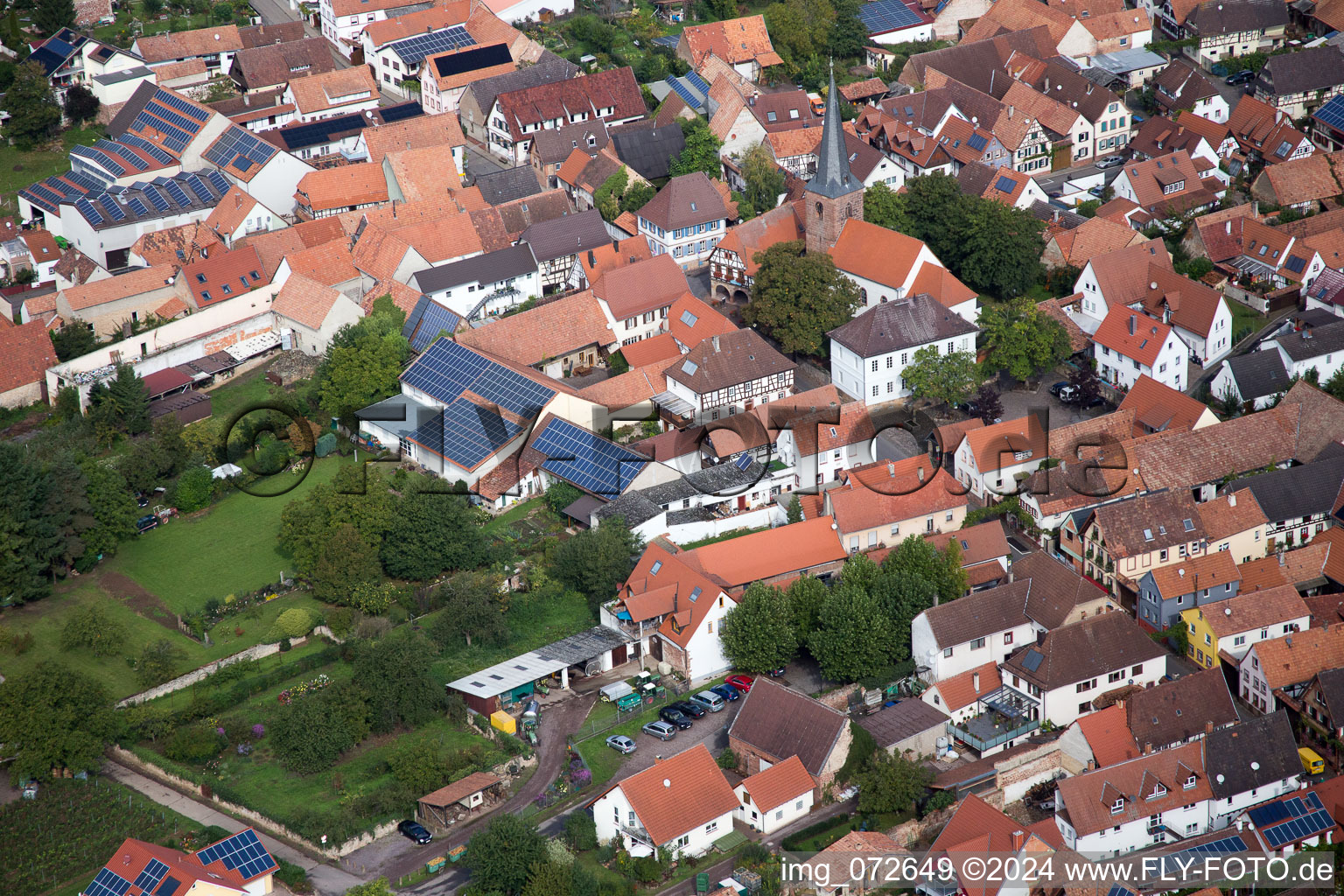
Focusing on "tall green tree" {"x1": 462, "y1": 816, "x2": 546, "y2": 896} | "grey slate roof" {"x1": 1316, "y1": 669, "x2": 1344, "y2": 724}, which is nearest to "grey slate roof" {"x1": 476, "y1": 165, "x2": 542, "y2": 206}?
"tall green tree" {"x1": 462, "y1": 816, "x2": 546, "y2": 896}

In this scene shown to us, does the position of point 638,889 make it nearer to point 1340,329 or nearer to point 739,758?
point 739,758

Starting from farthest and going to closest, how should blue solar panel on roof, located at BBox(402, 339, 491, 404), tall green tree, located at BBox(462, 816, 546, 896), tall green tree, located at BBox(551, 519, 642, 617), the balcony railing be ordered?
blue solar panel on roof, located at BBox(402, 339, 491, 404) < tall green tree, located at BBox(551, 519, 642, 617) < the balcony railing < tall green tree, located at BBox(462, 816, 546, 896)

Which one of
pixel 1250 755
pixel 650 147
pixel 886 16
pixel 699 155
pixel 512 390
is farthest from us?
pixel 886 16

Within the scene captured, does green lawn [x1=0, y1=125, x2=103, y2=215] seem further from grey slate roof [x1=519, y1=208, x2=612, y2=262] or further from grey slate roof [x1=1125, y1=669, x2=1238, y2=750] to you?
grey slate roof [x1=1125, y1=669, x2=1238, y2=750]

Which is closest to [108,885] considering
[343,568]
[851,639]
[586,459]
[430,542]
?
[343,568]

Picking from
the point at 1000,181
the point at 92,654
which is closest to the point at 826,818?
the point at 92,654

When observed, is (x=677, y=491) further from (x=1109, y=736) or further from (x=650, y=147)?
(x=650, y=147)

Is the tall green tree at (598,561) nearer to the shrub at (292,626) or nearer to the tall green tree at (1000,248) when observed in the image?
the shrub at (292,626)
